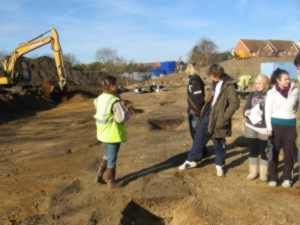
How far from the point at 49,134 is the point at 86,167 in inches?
265

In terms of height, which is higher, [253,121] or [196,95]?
[196,95]

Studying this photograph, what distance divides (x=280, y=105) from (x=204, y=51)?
67.9m

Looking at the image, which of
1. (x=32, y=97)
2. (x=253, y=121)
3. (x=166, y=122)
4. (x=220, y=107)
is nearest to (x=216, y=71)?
(x=220, y=107)

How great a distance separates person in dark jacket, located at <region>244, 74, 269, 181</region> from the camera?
7301 millimetres

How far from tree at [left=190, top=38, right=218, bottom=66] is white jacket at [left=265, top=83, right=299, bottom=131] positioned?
62.7 m

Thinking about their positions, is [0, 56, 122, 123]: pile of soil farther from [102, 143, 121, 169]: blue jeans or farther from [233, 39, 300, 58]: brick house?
[233, 39, 300, 58]: brick house

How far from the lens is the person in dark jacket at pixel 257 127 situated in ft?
24.0

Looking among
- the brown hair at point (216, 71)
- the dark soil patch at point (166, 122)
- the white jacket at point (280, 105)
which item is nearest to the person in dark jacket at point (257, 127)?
the white jacket at point (280, 105)

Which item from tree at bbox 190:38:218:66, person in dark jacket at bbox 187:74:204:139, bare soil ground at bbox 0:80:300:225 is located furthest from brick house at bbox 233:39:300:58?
person in dark jacket at bbox 187:74:204:139

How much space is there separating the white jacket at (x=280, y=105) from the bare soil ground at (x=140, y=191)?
1069 millimetres

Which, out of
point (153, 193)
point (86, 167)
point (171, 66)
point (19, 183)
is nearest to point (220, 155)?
point (153, 193)

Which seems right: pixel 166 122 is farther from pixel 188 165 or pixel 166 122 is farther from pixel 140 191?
pixel 140 191

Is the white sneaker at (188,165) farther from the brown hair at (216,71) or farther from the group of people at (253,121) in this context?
the brown hair at (216,71)

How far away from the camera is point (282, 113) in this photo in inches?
269
